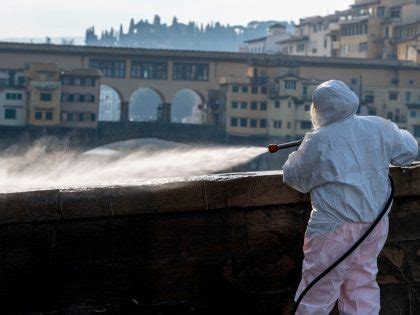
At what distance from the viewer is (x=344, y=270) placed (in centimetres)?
416

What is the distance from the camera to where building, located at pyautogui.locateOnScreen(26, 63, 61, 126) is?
5956cm

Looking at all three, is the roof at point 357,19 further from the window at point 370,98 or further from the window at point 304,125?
the window at point 304,125

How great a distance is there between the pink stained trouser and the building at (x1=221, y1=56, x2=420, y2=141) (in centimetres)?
5736

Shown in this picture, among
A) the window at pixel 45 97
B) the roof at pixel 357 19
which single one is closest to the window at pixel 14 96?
the window at pixel 45 97

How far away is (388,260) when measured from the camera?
5.15m

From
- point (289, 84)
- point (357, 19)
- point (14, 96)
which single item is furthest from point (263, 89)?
point (14, 96)

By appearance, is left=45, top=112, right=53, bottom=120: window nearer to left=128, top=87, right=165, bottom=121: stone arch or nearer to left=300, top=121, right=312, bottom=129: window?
left=300, top=121, right=312, bottom=129: window

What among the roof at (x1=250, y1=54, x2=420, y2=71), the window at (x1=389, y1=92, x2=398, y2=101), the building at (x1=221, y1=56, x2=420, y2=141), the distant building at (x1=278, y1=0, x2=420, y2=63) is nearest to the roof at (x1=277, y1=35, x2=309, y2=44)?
the distant building at (x1=278, y1=0, x2=420, y2=63)

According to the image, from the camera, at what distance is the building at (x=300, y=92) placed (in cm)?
6275

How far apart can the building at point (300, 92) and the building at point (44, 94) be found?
41.8 ft

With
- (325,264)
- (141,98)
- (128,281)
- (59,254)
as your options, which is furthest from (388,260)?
(141,98)

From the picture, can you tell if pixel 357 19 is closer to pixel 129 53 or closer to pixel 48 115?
pixel 129 53

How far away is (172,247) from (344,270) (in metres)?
1.20

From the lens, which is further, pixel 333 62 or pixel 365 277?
pixel 333 62
